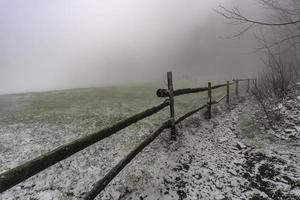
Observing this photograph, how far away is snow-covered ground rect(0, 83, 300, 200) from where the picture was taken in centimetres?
391

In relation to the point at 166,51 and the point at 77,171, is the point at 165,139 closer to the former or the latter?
the point at 77,171

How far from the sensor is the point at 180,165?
4828 mm

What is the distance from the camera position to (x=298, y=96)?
8.14 metres

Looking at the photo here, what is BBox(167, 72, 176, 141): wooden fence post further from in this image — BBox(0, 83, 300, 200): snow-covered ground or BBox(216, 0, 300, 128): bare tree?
BBox(216, 0, 300, 128): bare tree

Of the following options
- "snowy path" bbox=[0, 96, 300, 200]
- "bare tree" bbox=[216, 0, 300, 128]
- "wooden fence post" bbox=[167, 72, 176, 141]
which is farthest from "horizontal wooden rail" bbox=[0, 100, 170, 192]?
"bare tree" bbox=[216, 0, 300, 128]

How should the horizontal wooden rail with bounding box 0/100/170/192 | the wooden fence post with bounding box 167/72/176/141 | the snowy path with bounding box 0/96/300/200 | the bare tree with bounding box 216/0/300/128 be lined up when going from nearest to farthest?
the horizontal wooden rail with bounding box 0/100/170/192
the snowy path with bounding box 0/96/300/200
the wooden fence post with bounding box 167/72/176/141
the bare tree with bounding box 216/0/300/128

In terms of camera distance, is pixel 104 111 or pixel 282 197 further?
pixel 104 111

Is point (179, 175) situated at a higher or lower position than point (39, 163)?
lower

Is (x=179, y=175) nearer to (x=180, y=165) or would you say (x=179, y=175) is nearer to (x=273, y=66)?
(x=180, y=165)

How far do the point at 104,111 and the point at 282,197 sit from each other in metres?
8.41

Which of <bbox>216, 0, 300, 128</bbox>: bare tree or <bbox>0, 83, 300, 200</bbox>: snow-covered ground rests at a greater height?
<bbox>216, 0, 300, 128</bbox>: bare tree

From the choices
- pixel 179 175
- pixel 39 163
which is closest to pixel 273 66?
pixel 179 175

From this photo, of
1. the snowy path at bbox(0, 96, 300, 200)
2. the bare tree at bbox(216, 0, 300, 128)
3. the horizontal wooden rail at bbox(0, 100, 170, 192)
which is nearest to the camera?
the horizontal wooden rail at bbox(0, 100, 170, 192)

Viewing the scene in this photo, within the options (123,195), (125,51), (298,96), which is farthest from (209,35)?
(123,195)
